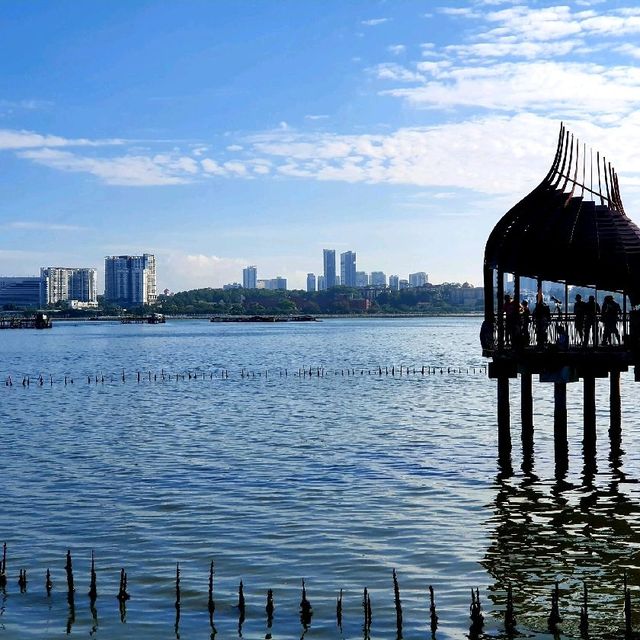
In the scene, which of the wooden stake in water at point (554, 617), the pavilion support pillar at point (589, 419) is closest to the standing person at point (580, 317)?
the pavilion support pillar at point (589, 419)

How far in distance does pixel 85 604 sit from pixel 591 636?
10514mm

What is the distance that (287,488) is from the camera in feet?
114

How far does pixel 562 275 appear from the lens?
117ft

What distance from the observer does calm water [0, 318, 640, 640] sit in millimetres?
21703

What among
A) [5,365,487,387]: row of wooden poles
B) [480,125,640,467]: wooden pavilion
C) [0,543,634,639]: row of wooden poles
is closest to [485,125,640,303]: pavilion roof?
[480,125,640,467]: wooden pavilion

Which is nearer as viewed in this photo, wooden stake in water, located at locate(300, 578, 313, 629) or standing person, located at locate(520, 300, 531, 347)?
wooden stake in water, located at locate(300, 578, 313, 629)

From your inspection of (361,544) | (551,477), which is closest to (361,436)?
(551,477)

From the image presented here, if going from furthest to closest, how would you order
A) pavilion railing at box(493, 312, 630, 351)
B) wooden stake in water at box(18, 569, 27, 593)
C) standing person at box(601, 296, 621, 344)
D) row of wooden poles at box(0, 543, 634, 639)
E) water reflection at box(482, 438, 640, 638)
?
standing person at box(601, 296, 621, 344) → pavilion railing at box(493, 312, 630, 351) → wooden stake in water at box(18, 569, 27, 593) → water reflection at box(482, 438, 640, 638) → row of wooden poles at box(0, 543, 634, 639)

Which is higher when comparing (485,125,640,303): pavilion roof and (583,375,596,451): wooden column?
(485,125,640,303): pavilion roof

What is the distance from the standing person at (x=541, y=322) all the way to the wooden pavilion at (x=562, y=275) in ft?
0.11

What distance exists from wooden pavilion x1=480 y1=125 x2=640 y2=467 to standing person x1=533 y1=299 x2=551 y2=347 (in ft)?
0.11

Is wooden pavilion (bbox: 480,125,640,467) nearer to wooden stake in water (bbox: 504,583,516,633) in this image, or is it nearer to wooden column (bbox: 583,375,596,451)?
wooden column (bbox: 583,375,596,451)

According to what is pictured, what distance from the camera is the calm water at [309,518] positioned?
21703 mm

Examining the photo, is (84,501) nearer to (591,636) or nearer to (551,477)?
(551,477)
